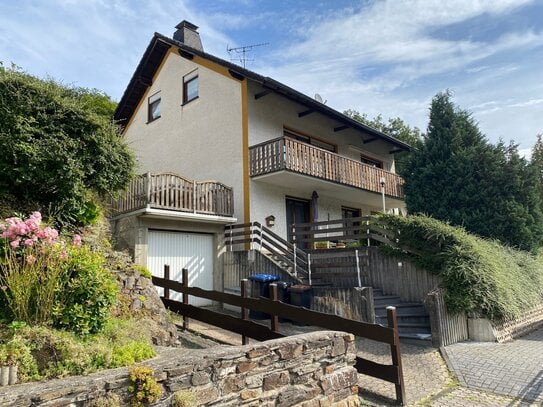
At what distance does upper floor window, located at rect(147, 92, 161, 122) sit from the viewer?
1738 cm

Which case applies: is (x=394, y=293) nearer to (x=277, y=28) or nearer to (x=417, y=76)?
(x=417, y=76)

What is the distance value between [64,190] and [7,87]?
172cm

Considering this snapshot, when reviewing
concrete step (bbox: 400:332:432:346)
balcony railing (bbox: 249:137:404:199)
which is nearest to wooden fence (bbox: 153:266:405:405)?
concrete step (bbox: 400:332:432:346)

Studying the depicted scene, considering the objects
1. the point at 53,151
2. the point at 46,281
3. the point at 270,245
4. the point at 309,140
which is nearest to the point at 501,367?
the point at 46,281

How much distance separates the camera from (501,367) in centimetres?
618

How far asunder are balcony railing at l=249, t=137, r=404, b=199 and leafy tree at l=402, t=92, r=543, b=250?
1.96m

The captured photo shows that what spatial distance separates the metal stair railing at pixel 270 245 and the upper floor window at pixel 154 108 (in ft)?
26.2

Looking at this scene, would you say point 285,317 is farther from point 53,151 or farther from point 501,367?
point 53,151

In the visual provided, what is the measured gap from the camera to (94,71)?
1077 cm

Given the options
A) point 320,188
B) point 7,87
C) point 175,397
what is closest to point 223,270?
point 320,188

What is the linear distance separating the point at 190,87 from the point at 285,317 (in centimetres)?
1255

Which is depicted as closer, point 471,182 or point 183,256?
point 183,256

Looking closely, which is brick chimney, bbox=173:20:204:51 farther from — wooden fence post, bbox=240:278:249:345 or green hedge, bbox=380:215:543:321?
wooden fence post, bbox=240:278:249:345

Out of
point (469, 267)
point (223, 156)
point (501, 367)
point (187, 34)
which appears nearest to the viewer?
point (501, 367)
